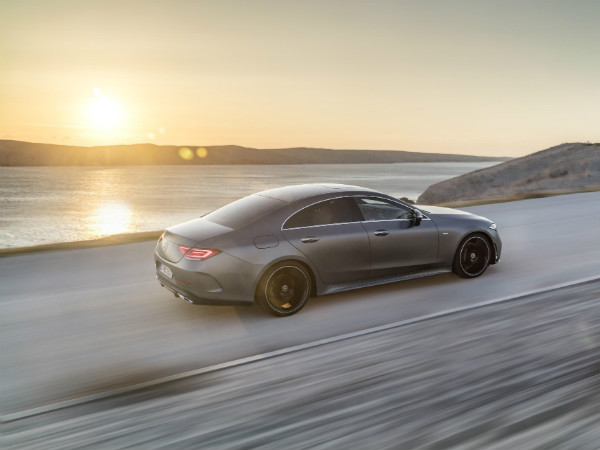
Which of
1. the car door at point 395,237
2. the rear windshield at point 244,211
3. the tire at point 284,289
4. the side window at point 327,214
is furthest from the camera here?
the car door at point 395,237

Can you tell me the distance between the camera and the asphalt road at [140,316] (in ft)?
16.3

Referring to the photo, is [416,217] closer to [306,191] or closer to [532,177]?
[306,191]

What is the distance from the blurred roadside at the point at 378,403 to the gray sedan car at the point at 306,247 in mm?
1250

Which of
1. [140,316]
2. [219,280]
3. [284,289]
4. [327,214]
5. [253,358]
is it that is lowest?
[253,358]

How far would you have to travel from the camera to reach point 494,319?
6008 mm

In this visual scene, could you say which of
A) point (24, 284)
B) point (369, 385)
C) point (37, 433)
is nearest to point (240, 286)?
point (369, 385)

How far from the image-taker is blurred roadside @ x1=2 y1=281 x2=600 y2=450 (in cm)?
374

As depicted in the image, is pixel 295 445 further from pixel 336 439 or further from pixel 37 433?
pixel 37 433

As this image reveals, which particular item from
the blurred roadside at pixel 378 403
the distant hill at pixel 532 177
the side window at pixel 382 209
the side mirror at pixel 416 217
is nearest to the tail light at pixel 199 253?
the blurred roadside at pixel 378 403

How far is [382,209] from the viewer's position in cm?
751

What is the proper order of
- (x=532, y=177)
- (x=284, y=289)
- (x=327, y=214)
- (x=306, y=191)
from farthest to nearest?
1. (x=532, y=177)
2. (x=306, y=191)
3. (x=327, y=214)
4. (x=284, y=289)

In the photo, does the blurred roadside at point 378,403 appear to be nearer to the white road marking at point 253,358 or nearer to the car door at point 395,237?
the white road marking at point 253,358

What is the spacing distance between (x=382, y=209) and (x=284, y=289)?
6.20 feet

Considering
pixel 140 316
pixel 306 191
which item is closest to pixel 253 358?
A: pixel 140 316
